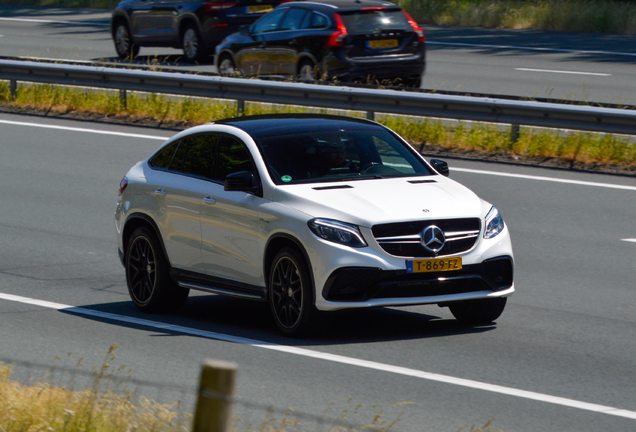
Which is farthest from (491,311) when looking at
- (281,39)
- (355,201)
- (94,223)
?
(281,39)

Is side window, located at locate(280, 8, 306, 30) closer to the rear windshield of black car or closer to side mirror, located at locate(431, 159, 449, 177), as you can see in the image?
the rear windshield of black car

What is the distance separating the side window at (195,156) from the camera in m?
9.30

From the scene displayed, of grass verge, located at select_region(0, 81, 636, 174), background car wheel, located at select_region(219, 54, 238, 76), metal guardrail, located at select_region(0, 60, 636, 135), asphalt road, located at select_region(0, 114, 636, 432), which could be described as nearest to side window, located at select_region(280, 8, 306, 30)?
background car wheel, located at select_region(219, 54, 238, 76)

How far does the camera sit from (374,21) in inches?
784

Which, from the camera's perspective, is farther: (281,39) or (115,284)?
(281,39)

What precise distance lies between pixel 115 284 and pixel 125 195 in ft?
3.00

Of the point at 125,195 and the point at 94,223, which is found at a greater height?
the point at 125,195

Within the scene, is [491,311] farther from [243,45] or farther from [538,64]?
[538,64]

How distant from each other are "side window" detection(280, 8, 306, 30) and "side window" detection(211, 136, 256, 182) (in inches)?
476

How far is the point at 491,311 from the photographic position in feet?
28.2

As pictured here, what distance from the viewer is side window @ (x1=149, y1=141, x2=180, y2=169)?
9.76 metres

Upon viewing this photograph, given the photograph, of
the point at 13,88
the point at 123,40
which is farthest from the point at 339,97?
the point at 123,40

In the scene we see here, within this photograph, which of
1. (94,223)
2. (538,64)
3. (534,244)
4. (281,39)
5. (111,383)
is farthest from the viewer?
(538,64)

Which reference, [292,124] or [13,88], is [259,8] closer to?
[13,88]
